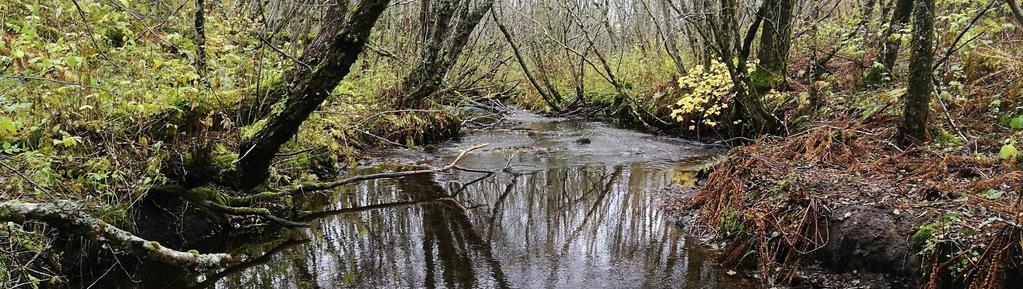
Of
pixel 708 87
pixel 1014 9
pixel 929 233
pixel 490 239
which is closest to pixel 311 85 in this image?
pixel 490 239

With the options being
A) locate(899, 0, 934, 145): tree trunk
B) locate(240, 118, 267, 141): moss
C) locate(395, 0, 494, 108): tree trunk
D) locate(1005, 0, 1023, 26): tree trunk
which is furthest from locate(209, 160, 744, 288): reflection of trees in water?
locate(395, 0, 494, 108): tree trunk

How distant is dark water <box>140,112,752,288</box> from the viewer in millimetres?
4926

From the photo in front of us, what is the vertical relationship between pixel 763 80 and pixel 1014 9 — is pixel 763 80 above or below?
below

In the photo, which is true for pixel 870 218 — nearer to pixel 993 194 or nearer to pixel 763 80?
pixel 993 194

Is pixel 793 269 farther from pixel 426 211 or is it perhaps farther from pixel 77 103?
pixel 77 103

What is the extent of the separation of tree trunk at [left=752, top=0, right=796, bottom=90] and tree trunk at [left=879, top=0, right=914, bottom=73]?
56.4 inches

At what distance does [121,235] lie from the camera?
13.1 ft

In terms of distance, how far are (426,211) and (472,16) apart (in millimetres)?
5583

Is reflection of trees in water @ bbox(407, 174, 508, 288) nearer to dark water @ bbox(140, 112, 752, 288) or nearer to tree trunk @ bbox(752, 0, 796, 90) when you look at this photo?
dark water @ bbox(140, 112, 752, 288)

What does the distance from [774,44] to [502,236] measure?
732 centimetres

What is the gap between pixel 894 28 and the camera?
834cm

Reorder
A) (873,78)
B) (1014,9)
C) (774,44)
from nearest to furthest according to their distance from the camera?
(1014,9) → (873,78) → (774,44)

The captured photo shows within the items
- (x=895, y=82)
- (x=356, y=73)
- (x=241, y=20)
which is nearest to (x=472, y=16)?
(x=356, y=73)

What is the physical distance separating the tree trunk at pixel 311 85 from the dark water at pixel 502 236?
869mm
